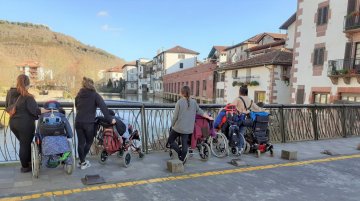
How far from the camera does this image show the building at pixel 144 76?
8888 cm

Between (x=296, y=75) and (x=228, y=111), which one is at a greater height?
(x=296, y=75)

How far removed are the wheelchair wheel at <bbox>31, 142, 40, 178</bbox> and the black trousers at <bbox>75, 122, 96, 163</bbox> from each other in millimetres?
719

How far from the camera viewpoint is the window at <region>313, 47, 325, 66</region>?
810 inches

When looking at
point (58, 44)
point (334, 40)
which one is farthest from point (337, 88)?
point (58, 44)

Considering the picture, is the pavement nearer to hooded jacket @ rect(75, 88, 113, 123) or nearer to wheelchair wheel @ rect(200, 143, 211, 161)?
wheelchair wheel @ rect(200, 143, 211, 161)

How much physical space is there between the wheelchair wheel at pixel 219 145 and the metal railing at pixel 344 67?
15172 mm

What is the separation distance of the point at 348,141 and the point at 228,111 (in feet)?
16.1

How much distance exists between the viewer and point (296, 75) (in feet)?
74.3

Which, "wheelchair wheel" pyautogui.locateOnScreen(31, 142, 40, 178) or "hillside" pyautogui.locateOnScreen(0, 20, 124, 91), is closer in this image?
"wheelchair wheel" pyautogui.locateOnScreen(31, 142, 40, 178)

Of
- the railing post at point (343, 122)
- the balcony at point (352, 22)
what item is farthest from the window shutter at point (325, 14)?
the railing post at point (343, 122)

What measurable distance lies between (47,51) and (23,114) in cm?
12586

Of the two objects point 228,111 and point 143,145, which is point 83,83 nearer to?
point 143,145

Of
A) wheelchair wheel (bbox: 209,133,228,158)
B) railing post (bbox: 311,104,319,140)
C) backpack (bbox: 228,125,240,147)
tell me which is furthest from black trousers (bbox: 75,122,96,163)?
railing post (bbox: 311,104,319,140)

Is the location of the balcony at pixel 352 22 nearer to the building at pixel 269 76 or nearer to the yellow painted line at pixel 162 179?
the building at pixel 269 76
